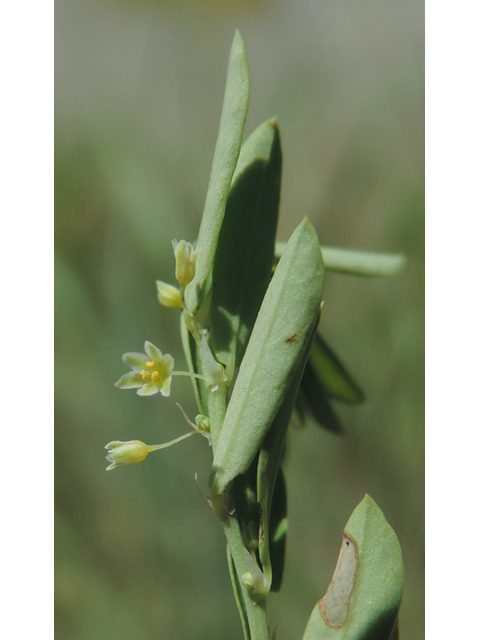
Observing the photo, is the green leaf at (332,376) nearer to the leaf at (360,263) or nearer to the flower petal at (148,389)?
the leaf at (360,263)

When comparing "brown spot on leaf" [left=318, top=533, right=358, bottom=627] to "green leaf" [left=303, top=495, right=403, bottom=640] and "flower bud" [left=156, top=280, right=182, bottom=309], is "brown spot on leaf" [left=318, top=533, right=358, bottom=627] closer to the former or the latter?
"green leaf" [left=303, top=495, right=403, bottom=640]

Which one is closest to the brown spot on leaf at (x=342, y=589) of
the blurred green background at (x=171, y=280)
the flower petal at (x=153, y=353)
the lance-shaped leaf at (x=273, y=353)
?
the lance-shaped leaf at (x=273, y=353)

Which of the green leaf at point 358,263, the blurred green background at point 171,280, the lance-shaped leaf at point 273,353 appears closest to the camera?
the lance-shaped leaf at point 273,353

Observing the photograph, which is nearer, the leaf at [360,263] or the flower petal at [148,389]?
the flower petal at [148,389]

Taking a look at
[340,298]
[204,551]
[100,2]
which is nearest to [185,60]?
[100,2]

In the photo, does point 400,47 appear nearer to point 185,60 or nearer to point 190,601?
point 185,60

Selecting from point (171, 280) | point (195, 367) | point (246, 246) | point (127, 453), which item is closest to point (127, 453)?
point (127, 453)
